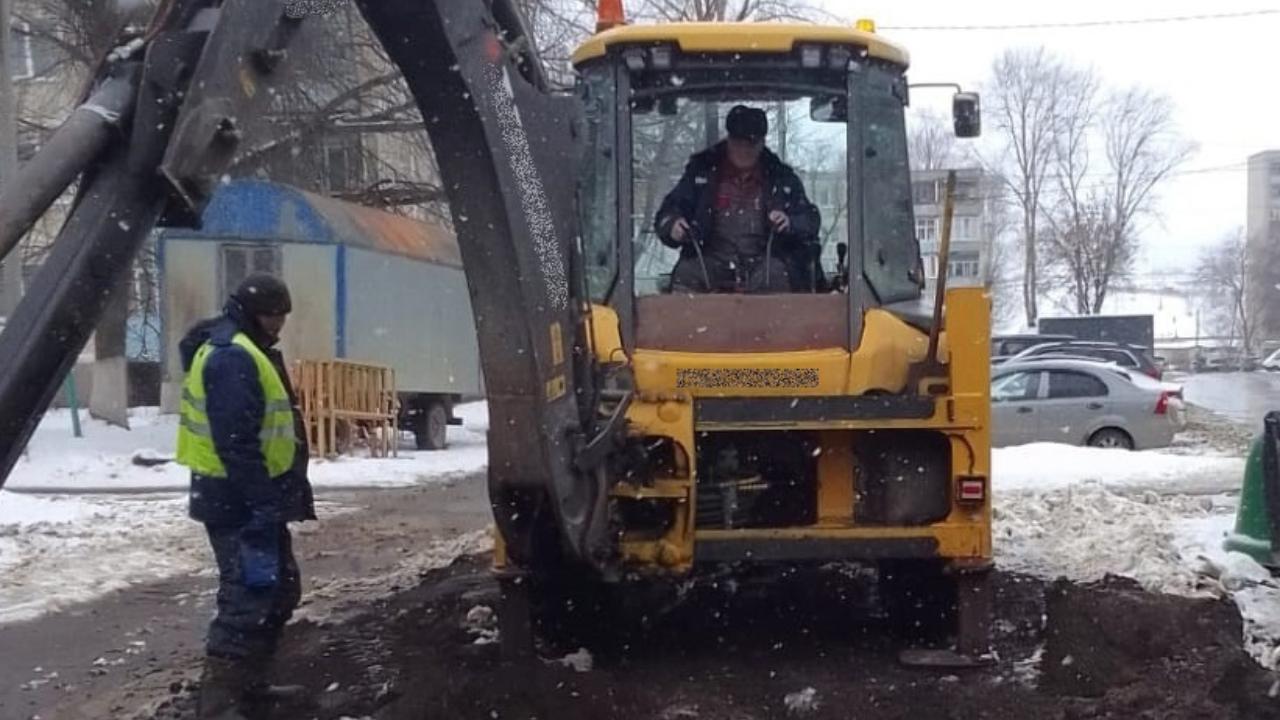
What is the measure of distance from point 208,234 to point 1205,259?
84731 mm

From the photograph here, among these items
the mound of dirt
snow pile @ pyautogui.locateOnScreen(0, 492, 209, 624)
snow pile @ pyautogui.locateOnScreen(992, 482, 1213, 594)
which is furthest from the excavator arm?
snow pile @ pyautogui.locateOnScreen(0, 492, 209, 624)

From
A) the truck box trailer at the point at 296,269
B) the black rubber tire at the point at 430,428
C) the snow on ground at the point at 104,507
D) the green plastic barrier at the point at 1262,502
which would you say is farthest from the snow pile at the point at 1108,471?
the black rubber tire at the point at 430,428

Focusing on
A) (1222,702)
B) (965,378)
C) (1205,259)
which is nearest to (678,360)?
(965,378)

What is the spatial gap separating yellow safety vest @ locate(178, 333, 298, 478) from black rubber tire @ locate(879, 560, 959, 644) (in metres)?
2.82

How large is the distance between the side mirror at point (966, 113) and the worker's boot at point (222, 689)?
167 inches

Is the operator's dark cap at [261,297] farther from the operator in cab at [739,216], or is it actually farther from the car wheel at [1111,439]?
the car wheel at [1111,439]

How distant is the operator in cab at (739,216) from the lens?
701 centimetres

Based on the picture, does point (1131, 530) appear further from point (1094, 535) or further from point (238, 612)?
point (238, 612)

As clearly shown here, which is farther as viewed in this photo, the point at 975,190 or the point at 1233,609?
the point at 1233,609

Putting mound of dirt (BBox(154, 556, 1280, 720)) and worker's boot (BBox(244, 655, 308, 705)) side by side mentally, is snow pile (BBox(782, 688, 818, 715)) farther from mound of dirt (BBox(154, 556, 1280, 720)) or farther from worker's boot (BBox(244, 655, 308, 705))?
worker's boot (BBox(244, 655, 308, 705))

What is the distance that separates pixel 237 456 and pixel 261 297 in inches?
26.4

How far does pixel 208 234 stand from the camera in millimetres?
20109

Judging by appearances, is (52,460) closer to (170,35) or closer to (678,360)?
(678,360)

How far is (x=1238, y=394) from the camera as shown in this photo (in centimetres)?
4341
